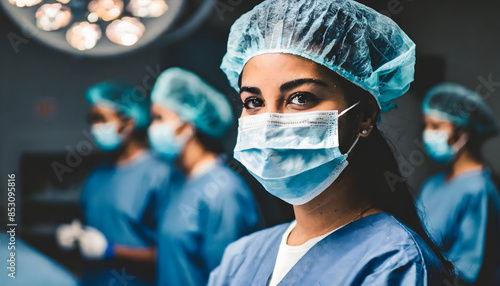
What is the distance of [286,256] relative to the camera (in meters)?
1.45

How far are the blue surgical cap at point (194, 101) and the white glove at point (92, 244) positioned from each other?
75cm

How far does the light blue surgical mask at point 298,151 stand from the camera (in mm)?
1337

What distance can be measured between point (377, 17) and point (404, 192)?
56 cm

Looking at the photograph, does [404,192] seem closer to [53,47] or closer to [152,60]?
[152,60]

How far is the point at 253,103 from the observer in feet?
4.72

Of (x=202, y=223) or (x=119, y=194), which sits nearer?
(x=202, y=223)

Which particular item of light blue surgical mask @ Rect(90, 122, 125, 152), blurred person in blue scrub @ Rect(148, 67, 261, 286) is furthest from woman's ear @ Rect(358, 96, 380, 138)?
light blue surgical mask @ Rect(90, 122, 125, 152)

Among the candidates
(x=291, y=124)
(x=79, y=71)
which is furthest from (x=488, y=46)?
(x=79, y=71)

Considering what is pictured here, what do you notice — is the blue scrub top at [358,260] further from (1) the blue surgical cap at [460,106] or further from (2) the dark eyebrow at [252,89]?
(1) the blue surgical cap at [460,106]

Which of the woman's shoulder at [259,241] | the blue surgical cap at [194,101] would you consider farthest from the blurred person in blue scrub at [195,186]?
the woman's shoulder at [259,241]

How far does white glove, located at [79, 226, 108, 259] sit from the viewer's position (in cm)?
235

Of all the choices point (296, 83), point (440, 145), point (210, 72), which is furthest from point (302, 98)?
point (440, 145)

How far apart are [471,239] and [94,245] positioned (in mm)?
1822

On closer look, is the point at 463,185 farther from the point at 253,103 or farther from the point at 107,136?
the point at 107,136
